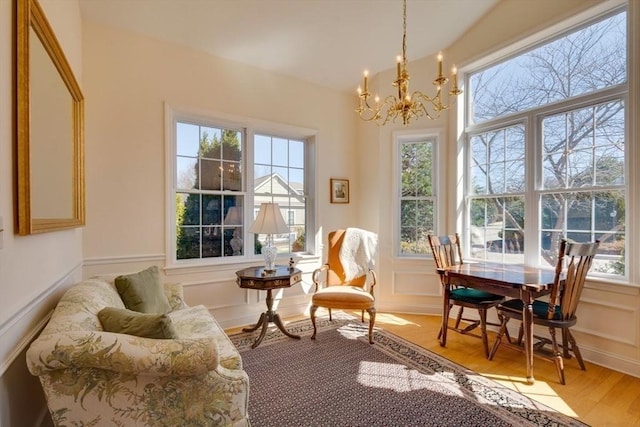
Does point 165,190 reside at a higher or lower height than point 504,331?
higher

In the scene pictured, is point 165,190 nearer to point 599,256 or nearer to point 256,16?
point 256,16

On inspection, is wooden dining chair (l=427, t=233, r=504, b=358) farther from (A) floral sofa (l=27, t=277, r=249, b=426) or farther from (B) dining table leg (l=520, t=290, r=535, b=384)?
(A) floral sofa (l=27, t=277, r=249, b=426)

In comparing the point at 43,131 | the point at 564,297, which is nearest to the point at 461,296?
the point at 564,297

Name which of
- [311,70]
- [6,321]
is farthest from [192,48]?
[6,321]

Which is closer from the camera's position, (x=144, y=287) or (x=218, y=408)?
(x=218, y=408)

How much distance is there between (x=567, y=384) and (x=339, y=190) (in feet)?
9.89

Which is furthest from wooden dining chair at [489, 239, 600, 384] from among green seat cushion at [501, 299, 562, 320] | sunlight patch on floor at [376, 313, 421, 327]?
sunlight patch on floor at [376, 313, 421, 327]

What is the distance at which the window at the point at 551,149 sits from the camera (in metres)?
2.67

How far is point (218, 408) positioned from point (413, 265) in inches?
122

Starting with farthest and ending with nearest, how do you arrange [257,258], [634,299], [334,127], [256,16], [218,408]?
1. [334,127]
2. [257,258]
3. [256,16]
4. [634,299]
5. [218,408]

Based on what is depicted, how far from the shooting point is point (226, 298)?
346 cm

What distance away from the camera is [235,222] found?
3658mm

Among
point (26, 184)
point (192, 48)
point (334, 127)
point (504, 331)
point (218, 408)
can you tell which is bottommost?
point (504, 331)

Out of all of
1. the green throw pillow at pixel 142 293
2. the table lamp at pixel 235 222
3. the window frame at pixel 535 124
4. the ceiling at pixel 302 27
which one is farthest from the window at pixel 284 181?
the window frame at pixel 535 124
